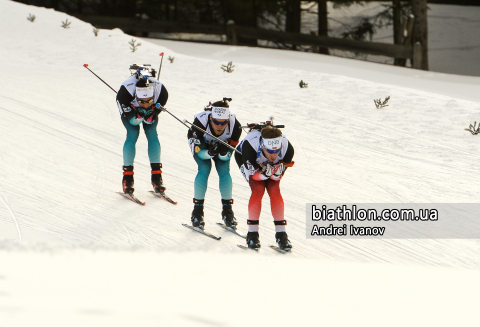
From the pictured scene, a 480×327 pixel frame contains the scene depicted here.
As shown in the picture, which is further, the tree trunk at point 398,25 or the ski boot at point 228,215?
the tree trunk at point 398,25

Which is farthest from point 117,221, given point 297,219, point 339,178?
point 339,178

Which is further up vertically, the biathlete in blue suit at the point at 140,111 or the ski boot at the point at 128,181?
the biathlete in blue suit at the point at 140,111

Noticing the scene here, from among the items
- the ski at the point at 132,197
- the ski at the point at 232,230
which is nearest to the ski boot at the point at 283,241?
the ski at the point at 232,230

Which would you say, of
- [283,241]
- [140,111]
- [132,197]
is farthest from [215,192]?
[283,241]

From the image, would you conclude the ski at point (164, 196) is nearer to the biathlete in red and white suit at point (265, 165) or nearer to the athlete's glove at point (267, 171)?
the biathlete in red and white suit at point (265, 165)

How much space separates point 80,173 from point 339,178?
12.3ft

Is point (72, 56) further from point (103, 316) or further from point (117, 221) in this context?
point (103, 316)

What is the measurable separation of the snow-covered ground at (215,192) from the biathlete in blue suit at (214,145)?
323mm

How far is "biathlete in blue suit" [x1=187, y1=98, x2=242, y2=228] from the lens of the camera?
247 inches

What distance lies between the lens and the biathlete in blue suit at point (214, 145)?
6.27 metres

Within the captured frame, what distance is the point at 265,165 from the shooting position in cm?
573

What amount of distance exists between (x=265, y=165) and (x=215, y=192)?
2497 mm

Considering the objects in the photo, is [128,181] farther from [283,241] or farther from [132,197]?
[283,241]

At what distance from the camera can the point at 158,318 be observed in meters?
4.05
